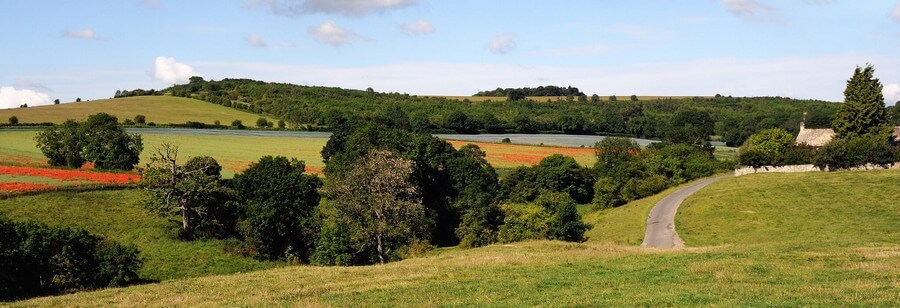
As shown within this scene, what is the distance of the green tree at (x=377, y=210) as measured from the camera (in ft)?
207

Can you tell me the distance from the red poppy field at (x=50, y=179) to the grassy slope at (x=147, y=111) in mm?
72571

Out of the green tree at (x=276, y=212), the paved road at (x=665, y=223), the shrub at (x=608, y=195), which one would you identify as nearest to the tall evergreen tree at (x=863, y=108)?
the paved road at (x=665, y=223)

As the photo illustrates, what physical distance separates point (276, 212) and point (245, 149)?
209ft

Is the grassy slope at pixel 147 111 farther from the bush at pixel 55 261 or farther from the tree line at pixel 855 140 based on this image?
the tree line at pixel 855 140

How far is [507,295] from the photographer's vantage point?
2822 centimetres

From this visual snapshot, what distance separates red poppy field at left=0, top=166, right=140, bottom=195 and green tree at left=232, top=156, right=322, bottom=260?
17912 mm

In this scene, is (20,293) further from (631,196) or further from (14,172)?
(631,196)

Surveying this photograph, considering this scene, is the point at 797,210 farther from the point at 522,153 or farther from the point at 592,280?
the point at 522,153

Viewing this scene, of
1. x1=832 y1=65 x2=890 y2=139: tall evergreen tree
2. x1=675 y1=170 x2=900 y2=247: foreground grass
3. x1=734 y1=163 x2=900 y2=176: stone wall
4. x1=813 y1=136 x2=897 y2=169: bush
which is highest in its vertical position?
x1=832 y1=65 x2=890 y2=139: tall evergreen tree

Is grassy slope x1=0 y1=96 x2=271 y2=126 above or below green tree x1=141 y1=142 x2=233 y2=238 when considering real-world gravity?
above

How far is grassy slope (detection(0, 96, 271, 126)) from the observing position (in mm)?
156125

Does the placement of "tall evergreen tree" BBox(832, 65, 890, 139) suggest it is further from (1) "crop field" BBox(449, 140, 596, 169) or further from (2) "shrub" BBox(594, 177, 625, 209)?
(1) "crop field" BBox(449, 140, 596, 169)

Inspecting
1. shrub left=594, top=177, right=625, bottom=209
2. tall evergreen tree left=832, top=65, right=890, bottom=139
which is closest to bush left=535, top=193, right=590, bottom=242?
shrub left=594, top=177, right=625, bottom=209

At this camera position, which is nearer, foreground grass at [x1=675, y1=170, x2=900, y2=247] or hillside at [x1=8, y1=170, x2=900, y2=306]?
hillside at [x1=8, y1=170, x2=900, y2=306]
